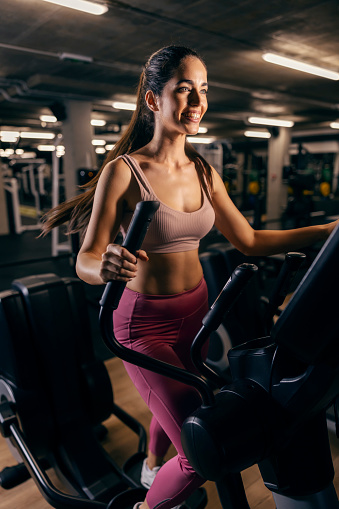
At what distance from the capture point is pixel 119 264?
2.19 feet

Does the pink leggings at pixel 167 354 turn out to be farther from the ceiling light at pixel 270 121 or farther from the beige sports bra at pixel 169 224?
the ceiling light at pixel 270 121

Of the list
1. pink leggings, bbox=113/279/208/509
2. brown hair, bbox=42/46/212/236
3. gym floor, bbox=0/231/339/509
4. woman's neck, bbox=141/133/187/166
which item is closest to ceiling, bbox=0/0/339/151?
brown hair, bbox=42/46/212/236

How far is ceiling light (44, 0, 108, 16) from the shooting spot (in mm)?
3379

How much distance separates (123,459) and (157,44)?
4.72 m

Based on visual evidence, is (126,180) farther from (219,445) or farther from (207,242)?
(207,242)

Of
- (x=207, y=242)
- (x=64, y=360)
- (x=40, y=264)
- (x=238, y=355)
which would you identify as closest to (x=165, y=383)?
(x=238, y=355)

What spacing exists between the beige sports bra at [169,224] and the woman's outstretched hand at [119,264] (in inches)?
12.5

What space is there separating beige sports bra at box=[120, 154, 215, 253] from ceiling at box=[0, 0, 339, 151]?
5.29 ft

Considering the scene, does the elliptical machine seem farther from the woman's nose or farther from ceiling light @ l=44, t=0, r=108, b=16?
ceiling light @ l=44, t=0, r=108, b=16

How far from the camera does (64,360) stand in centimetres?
171

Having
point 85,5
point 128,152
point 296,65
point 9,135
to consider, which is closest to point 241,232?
point 128,152

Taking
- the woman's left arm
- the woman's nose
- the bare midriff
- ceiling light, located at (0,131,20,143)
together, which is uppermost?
ceiling light, located at (0,131,20,143)

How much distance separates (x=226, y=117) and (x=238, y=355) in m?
11.1

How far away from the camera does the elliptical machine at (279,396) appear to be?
1.96 ft
